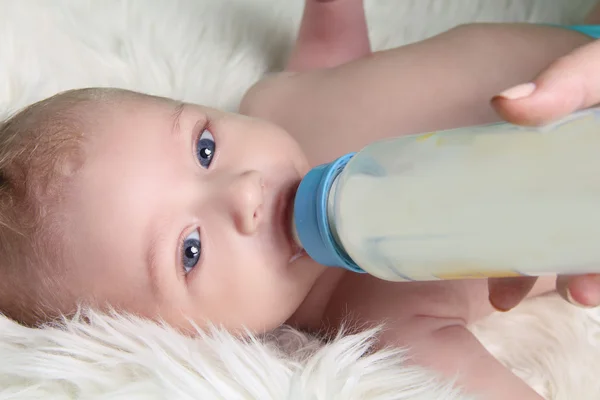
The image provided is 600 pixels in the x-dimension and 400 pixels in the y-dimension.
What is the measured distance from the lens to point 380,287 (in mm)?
927

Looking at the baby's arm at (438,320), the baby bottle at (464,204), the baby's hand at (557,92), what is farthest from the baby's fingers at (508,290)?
the baby's hand at (557,92)

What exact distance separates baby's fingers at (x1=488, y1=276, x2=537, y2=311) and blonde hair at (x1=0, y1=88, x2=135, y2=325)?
1.80 feet

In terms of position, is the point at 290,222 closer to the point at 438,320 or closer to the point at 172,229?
the point at 172,229

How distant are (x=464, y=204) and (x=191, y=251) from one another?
1.11ft

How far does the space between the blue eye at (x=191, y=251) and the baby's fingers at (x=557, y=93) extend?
1.29 feet

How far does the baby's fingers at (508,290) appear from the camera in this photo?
0.79 m

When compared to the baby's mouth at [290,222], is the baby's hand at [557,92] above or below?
above

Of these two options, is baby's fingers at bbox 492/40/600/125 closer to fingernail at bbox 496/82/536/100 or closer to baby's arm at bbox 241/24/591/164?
fingernail at bbox 496/82/536/100

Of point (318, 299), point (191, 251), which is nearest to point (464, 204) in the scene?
point (191, 251)

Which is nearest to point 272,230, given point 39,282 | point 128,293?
point 128,293

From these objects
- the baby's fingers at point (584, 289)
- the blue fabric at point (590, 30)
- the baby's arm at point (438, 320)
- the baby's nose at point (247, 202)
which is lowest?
the baby's arm at point (438, 320)

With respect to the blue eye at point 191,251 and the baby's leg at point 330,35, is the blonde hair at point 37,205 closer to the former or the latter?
the blue eye at point 191,251

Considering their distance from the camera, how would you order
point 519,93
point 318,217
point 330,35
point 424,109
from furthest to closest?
point 330,35 < point 424,109 < point 318,217 < point 519,93

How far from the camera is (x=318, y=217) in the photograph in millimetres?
676
